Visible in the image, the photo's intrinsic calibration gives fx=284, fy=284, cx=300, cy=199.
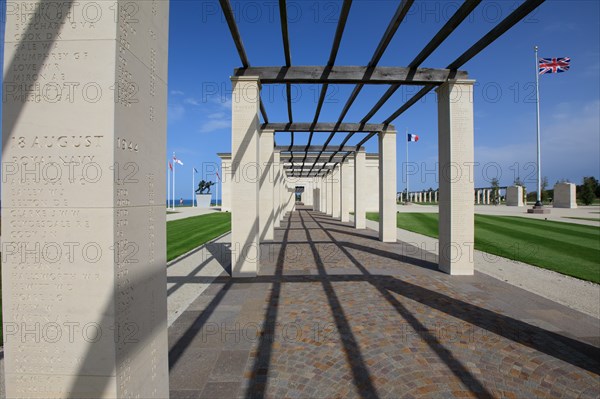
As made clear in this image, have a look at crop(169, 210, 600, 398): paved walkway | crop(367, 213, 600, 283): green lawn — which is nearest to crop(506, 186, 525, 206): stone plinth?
crop(367, 213, 600, 283): green lawn

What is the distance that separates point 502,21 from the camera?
209 inches

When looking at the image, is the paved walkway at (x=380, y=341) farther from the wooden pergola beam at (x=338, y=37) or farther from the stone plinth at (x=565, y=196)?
the stone plinth at (x=565, y=196)

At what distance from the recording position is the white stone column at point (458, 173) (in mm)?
7723

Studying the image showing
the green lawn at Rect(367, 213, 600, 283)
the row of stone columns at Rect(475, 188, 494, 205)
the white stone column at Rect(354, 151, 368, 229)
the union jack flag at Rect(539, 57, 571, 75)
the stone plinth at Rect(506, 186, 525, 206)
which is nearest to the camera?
the green lawn at Rect(367, 213, 600, 283)

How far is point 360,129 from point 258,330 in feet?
34.6

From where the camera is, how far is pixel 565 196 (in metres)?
38.5

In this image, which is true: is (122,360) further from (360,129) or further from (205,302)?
(360,129)

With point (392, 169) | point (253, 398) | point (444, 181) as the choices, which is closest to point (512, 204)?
point (392, 169)

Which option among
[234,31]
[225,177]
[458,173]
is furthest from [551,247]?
[225,177]

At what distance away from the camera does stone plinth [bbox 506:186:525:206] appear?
159 feet

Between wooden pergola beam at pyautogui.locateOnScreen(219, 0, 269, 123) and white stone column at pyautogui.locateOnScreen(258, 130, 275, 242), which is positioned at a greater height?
wooden pergola beam at pyautogui.locateOnScreen(219, 0, 269, 123)

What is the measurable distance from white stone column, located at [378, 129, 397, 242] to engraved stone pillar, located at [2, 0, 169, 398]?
40.4ft

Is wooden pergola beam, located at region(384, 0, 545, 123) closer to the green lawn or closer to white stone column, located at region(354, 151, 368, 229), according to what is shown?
the green lawn

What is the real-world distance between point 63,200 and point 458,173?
836 centimetres
